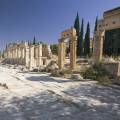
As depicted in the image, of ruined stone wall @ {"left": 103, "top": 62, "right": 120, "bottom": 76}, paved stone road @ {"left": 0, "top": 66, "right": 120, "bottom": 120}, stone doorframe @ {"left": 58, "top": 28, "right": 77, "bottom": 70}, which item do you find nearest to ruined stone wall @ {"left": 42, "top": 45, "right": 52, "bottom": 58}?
stone doorframe @ {"left": 58, "top": 28, "right": 77, "bottom": 70}

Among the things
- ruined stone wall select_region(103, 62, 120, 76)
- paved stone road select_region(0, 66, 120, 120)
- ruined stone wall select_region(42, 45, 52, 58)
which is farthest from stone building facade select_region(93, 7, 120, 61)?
ruined stone wall select_region(42, 45, 52, 58)

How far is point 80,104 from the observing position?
739cm

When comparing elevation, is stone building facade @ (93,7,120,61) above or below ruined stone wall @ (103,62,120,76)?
above

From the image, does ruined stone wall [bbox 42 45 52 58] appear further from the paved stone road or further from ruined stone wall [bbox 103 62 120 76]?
the paved stone road

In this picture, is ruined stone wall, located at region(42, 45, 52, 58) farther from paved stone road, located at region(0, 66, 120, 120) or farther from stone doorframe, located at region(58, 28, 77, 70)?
paved stone road, located at region(0, 66, 120, 120)

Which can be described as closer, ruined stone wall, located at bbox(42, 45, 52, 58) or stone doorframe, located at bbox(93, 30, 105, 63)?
stone doorframe, located at bbox(93, 30, 105, 63)

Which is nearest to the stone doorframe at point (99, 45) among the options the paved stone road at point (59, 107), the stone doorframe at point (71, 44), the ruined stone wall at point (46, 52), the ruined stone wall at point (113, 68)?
the ruined stone wall at point (113, 68)

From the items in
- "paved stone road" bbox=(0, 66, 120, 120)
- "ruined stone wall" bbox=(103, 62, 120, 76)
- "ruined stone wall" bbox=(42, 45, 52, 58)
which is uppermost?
"ruined stone wall" bbox=(42, 45, 52, 58)

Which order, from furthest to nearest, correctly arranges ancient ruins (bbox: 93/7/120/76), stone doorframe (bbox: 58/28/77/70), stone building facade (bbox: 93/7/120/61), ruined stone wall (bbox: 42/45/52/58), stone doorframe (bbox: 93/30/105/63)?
ruined stone wall (bbox: 42/45/52/58) → stone doorframe (bbox: 58/28/77/70) → stone doorframe (bbox: 93/30/105/63) → stone building facade (bbox: 93/7/120/61) → ancient ruins (bbox: 93/7/120/76)

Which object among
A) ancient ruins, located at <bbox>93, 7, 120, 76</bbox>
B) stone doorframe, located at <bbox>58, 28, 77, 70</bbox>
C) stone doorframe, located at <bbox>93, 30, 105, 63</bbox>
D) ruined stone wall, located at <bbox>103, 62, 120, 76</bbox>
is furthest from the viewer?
stone doorframe, located at <bbox>58, 28, 77, 70</bbox>

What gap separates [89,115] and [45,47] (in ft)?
135

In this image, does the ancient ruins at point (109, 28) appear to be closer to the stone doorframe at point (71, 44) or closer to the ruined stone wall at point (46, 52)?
the stone doorframe at point (71, 44)

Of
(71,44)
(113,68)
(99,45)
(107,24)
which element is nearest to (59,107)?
(113,68)

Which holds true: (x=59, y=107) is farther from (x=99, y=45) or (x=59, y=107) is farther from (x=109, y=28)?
(x=99, y=45)
